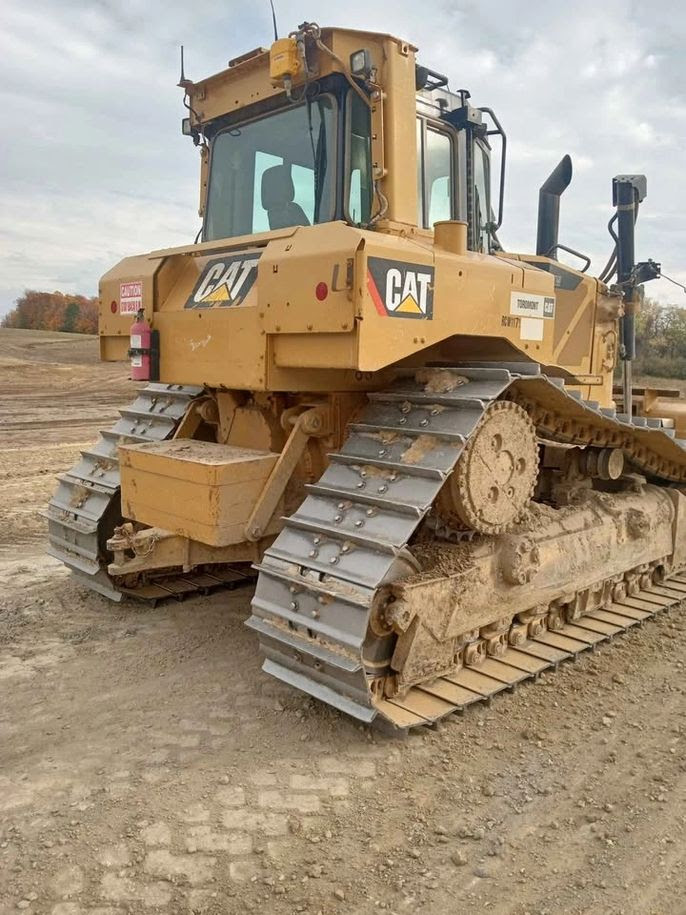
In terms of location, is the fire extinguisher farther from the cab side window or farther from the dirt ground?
the cab side window

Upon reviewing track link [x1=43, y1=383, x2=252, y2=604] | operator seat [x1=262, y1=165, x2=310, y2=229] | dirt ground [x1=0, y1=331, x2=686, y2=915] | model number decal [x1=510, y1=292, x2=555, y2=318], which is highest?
operator seat [x1=262, y1=165, x2=310, y2=229]

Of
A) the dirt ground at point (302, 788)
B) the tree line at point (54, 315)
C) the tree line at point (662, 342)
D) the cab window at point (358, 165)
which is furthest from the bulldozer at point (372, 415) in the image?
the tree line at point (54, 315)

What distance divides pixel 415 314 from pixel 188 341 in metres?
1.54

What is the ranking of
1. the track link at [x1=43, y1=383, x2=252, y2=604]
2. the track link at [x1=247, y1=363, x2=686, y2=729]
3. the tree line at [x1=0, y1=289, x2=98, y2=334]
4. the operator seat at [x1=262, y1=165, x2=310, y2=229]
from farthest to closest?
the tree line at [x1=0, y1=289, x2=98, y2=334]
the track link at [x1=43, y1=383, x2=252, y2=604]
the operator seat at [x1=262, y1=165, x2=310, y2=229]
the track link at [x1=247, y1=363, x2=686, y2=729]

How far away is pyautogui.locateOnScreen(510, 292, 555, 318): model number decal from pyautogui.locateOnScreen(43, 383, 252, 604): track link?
94.3 inches

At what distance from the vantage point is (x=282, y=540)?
407cm

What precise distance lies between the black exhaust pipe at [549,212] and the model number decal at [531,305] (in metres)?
1.30

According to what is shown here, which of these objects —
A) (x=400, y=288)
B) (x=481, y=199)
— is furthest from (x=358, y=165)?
(x=481, y=199)

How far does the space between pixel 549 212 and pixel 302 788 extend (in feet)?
14.8

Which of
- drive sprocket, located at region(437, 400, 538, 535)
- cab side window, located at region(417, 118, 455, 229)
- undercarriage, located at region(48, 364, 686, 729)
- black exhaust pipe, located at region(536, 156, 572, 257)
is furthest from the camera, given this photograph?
black exhaust pipe, located at region(536, 156, 572, 257)

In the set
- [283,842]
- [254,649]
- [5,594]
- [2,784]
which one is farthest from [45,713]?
[5,594]

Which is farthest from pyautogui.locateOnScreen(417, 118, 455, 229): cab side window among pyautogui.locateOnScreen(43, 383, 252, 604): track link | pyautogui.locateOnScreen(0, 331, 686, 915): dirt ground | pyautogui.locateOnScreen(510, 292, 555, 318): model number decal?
pyautogui.locateOnScreen(0, 331, 686, 915): dirt ground

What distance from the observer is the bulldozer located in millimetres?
3844

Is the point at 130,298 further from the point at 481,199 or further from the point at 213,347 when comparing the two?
the point at 481,199
